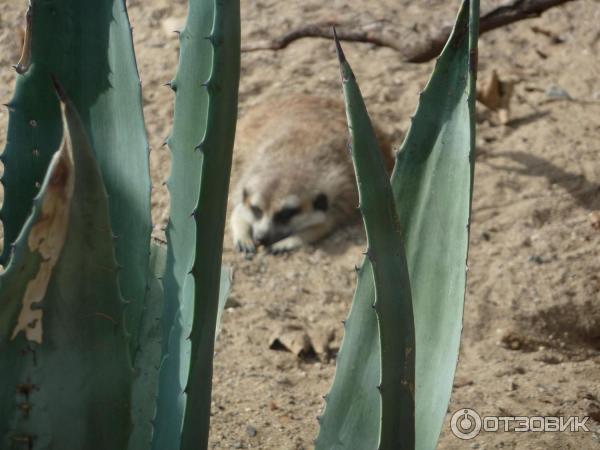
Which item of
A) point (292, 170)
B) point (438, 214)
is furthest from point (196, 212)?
point (292, 170)

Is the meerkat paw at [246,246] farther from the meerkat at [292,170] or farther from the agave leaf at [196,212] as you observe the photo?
the agave leaf at [196,212]

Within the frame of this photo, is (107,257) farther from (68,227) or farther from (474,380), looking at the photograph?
(474,380)

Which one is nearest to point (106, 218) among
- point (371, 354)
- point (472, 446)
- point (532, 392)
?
point (371, 354)

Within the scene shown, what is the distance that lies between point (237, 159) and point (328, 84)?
0.68 meters

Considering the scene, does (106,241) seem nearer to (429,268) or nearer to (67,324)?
(67,324)

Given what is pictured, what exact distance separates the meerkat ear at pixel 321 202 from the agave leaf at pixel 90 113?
358cm

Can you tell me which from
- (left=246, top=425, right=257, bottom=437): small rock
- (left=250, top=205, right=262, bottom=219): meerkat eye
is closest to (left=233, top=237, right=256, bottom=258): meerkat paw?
(left=250, top=205, right=262, bottom=219): meerkat eye

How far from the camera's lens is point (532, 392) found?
279cm

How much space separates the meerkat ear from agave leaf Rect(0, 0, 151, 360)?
3582 millimetres

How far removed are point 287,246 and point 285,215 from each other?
0.64 metres

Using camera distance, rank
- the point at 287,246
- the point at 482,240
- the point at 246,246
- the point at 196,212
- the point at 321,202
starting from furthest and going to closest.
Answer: the point at 321,202, the point at 287,246, the point at 246,246, the point at 482,240, the point at 196,212

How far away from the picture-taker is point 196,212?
4.58 ft

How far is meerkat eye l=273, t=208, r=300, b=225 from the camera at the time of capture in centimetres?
512

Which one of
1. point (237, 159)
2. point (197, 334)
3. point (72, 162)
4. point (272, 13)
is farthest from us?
point (237, 159)
